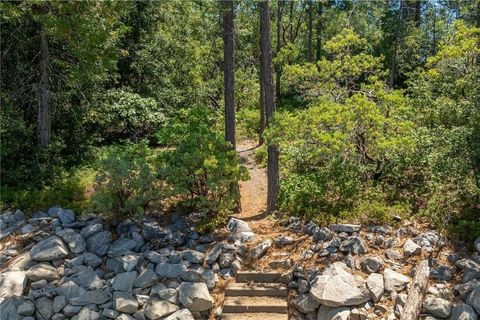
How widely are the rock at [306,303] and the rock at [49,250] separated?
3876 millimetres

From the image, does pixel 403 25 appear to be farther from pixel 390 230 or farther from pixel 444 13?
pixel 390 230

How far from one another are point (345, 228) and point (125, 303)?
3607 millimetres

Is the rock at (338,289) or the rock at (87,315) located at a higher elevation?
the rock at (338,289)

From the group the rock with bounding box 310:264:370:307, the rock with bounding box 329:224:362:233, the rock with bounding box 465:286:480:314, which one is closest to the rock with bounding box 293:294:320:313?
the rock with bounding box 310:264:370:307

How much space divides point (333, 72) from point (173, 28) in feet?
24.8

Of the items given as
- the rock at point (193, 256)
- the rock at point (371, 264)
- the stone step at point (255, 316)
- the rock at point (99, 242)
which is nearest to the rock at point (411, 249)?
the rock at point (371, 264)

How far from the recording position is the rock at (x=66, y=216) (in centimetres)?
802

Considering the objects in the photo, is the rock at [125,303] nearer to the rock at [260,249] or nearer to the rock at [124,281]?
the rock at [124,281]

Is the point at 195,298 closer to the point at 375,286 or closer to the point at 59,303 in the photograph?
the point at 59,303

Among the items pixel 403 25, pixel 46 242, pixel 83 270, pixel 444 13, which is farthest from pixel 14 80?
pixel 444 13

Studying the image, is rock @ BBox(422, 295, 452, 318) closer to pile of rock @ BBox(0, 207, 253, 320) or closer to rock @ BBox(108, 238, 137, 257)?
pile of rock @ BBox(0, 207, 253, 320)

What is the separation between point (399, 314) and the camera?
577 centimetres

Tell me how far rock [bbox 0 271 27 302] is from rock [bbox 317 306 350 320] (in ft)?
15.0

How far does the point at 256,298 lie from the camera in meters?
6.44
